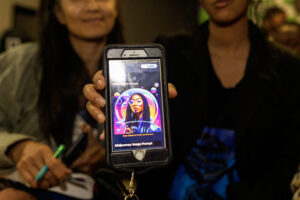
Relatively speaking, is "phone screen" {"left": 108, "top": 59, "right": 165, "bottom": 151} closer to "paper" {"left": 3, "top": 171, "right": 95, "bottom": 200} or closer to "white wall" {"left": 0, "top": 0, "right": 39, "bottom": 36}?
"paper" {"left": 3, "top": 171, "right": 95, "bottom": 200}

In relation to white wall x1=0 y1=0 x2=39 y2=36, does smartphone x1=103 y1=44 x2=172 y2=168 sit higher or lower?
lower

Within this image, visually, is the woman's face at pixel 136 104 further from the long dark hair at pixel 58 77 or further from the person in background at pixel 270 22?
the person in background at pixel 270 22

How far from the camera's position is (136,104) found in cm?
44

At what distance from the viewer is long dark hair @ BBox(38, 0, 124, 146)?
790 millimetres

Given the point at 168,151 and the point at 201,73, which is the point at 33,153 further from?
the point at 201,73

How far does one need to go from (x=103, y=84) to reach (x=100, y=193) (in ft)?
1.11

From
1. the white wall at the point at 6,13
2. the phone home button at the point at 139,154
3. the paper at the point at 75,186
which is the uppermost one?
the white wall at the point at 6,13

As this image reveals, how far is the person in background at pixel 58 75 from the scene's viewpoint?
0.79m

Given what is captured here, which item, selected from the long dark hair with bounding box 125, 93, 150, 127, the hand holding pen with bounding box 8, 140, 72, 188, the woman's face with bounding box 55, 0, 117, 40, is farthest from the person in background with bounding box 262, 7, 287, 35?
the hand holding pen with bounding box 8, 140, 72, 188

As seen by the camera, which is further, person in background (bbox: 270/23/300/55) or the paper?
person in background (bbox: 270/23/300/55)

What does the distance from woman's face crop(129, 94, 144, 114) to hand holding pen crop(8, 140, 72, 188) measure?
289 mm

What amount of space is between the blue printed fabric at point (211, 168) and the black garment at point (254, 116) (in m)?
0.02

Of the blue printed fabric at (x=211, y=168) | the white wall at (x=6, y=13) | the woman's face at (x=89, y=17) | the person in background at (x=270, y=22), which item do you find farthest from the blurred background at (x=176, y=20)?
the white wall at (x=6, y=13)

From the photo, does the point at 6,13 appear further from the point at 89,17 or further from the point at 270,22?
the point at 270,22
